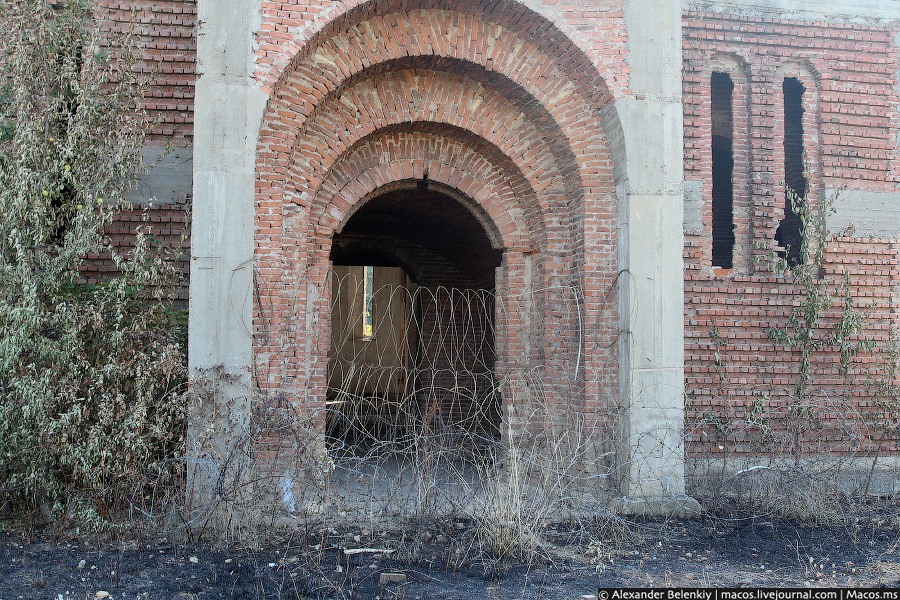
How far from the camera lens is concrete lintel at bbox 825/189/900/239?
336 inches

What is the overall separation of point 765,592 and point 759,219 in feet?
16.3

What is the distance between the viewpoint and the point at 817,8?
340 inches

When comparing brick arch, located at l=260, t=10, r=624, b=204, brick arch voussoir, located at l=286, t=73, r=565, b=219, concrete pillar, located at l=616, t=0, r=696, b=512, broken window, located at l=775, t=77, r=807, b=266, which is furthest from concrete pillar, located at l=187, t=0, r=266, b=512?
broken window, located at l=775, t=77, r=807, b=266

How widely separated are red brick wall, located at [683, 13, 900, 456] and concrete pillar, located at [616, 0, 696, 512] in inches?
45.8

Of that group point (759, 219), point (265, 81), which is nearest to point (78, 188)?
point (265, 81)

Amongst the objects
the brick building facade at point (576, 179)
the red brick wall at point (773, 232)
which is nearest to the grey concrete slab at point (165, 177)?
the brick building facade at point (576, 179)

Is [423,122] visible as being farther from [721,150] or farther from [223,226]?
[721,150]

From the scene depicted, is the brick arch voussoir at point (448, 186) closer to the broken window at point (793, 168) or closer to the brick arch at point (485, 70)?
the brick arch at point (485, 70)

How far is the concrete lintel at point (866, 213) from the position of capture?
8.53 metres

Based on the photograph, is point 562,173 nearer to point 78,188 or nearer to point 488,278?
point 488,278

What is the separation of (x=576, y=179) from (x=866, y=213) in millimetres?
3892

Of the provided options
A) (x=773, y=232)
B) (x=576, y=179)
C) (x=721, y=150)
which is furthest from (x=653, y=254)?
(x=721, y=150)

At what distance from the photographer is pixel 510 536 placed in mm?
5477

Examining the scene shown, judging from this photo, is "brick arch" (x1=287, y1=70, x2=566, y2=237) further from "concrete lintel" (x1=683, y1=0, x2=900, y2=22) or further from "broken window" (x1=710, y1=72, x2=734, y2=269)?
"broken window" (x1=710, y1=72, x2=734, y2=269)
